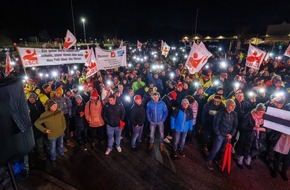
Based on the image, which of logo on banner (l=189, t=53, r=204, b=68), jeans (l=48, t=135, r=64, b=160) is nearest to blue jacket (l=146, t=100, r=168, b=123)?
jeans (l=48, t=135, r=64, b=160)

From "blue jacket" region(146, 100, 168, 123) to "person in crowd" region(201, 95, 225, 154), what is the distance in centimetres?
125

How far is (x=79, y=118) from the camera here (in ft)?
19.9

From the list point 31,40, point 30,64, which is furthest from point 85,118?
point 31,40

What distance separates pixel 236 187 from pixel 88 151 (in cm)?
413

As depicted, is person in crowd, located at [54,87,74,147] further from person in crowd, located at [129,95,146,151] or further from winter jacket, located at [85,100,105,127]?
person in crowd, located at [129,95,146,151]

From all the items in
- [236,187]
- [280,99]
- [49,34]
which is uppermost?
[49,34]

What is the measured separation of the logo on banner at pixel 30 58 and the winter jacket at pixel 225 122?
240 inches

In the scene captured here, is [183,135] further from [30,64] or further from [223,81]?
[30,64]

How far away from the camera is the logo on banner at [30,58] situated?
6.49m

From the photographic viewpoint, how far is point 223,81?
834 cm

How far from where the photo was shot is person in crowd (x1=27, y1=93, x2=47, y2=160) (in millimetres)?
5312

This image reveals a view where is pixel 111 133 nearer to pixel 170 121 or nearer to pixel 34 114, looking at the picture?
pixel 170 121

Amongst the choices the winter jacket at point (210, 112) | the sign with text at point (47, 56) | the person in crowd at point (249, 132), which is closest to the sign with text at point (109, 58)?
the sign with text at point (47, 56)

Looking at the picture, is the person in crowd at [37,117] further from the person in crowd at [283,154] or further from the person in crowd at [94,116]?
the person in crowd at [283,154]
